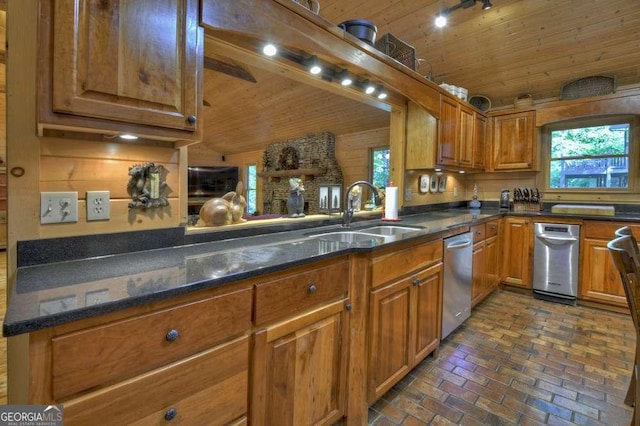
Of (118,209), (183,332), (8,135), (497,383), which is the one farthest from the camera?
(497,383)

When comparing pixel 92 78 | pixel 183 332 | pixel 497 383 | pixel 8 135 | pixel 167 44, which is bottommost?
pixel 497 383

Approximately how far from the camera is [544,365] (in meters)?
2.11

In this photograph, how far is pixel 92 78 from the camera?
3.07 feet

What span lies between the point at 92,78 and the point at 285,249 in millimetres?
917

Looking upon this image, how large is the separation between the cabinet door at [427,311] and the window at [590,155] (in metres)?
2.85

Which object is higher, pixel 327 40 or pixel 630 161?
pixel 327 40

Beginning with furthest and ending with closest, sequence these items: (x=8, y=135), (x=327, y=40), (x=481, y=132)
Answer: (x=481, y=132) → (x=327, y=40) → (x=8, y=135)

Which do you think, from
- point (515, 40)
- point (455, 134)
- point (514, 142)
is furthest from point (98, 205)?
point (514, 142)

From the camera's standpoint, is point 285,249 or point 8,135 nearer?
point 8,135

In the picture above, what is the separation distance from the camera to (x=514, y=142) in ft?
12.6

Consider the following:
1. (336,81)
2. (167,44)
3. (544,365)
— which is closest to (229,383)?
A: (167,44)

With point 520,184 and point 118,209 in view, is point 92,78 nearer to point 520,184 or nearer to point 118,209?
point 118,209

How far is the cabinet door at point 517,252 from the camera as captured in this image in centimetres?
345

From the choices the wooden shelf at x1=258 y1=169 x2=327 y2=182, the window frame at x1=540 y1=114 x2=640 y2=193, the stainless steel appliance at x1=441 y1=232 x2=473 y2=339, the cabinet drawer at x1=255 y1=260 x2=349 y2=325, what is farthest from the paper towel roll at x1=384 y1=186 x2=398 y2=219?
the wooden shelf at x1=258 y1=169 x2=327 y2=182
